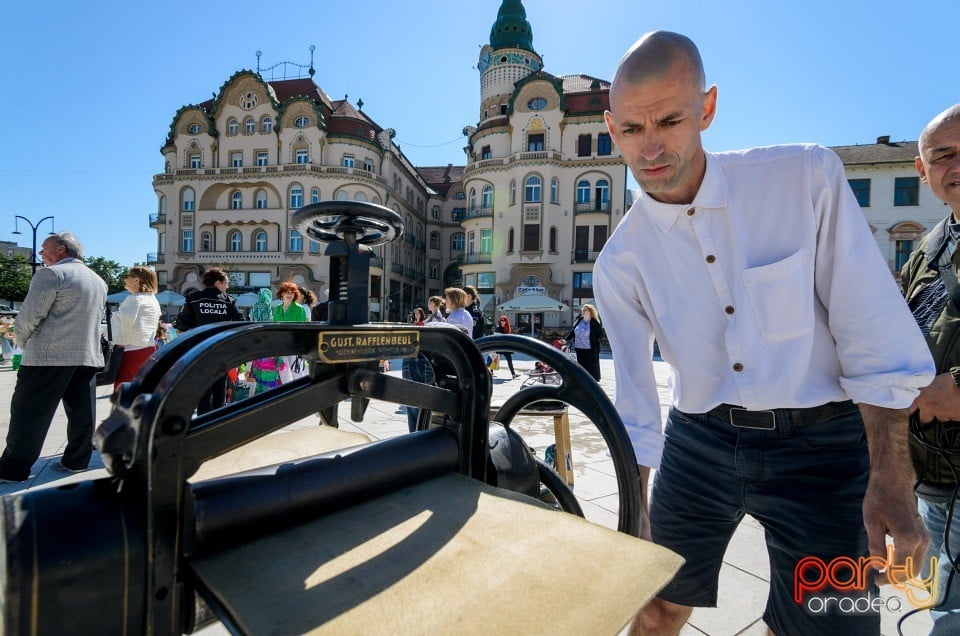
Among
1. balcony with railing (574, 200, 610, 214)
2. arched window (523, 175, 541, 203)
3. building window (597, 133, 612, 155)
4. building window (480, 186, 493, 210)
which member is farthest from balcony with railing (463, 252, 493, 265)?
building window (597, 133, 612, 155)

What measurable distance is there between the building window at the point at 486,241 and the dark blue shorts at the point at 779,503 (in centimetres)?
3318

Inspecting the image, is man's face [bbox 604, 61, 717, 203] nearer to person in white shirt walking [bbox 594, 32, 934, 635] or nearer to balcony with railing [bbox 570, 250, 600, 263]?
person in white shirt walking [bbox 594, 32, 934, 635]

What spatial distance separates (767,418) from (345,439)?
1310 millimetres

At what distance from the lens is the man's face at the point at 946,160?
176cm

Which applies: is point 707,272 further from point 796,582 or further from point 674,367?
point 796,582

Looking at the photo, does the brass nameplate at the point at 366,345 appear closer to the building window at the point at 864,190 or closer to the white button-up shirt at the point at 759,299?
the white button-up shirt at the point at 759,299

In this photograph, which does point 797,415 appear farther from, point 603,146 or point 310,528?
point 603,146

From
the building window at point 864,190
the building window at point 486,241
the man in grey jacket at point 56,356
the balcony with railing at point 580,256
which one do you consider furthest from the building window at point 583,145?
the man in grey jacket at point 56,356

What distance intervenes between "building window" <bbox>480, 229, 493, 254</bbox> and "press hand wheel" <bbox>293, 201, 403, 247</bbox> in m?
33.5

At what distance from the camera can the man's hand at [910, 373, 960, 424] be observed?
1633 mm

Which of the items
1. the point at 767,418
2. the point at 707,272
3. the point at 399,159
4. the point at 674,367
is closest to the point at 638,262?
the point at 707,272

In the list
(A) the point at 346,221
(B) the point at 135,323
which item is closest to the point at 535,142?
(B) the point at 135,323

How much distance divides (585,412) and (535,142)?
3382 centimetres

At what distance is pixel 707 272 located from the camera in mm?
1546
